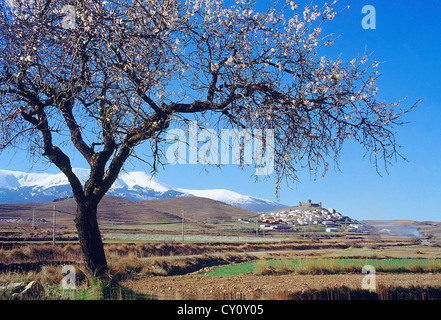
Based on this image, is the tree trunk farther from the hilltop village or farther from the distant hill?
the distant hill

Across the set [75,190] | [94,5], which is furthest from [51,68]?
[75,190]

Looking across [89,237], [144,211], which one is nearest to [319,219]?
[144,211]

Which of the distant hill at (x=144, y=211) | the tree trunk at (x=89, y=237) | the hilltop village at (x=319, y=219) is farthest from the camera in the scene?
the distant hill at (x=144, y=211)

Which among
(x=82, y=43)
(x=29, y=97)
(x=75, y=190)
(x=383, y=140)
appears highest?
(x=82, y=43)

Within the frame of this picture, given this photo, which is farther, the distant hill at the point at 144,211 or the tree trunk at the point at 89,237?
the distant hill at the point at 144,211

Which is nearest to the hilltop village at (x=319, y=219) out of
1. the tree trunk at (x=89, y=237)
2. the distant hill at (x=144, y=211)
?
the distant hill at (x=144, y=211)

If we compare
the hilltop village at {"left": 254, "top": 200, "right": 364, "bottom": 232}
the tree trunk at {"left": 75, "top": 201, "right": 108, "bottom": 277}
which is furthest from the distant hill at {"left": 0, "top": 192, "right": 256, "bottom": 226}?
the tree trunk at {"left": 75, "top": 201, "right": 108, "bottom": 277}

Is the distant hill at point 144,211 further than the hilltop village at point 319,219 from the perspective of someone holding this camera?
Yes

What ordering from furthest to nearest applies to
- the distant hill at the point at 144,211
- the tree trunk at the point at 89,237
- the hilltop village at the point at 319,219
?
the distant hill at the point at 144,211 < the hilltop village at the point at 319,219 < the tree trunk at the point at 89,237

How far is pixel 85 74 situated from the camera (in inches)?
354

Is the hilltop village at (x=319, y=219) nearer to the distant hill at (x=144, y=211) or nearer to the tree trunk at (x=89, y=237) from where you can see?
the distant hill at (x=144, y=211)

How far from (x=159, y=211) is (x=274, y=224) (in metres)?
47.9

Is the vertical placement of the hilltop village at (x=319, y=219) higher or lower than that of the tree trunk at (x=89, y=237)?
lower
